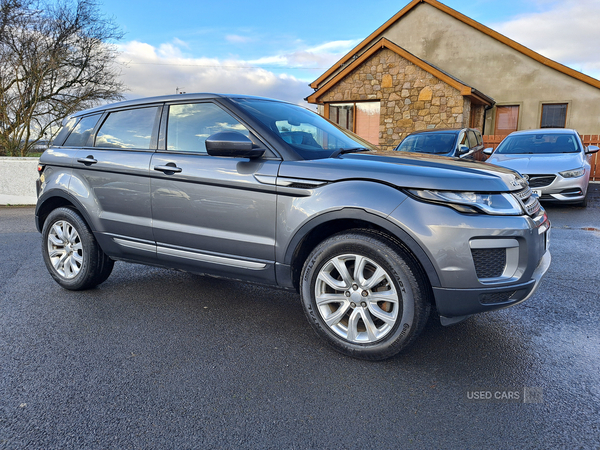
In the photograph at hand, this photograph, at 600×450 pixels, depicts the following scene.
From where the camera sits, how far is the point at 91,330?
11.5 ft

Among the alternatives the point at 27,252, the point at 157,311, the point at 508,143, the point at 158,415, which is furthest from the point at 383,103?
the point at 158,415

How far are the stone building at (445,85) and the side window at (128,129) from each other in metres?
13.6

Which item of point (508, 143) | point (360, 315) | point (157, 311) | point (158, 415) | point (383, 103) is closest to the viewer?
point (158, 415)

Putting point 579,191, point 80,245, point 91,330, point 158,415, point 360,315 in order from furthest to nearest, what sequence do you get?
1. point 579,191
2. point 80,245
3. point 91,330
4. point 360,315
5. point 158,415

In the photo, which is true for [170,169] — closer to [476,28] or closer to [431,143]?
[431,143]

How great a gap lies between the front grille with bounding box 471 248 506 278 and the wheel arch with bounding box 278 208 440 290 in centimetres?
25

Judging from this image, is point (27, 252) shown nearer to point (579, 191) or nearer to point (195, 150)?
point (195, 150)

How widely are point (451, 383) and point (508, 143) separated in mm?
9527

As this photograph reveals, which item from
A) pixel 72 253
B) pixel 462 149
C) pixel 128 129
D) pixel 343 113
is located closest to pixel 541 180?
pixel 462 149

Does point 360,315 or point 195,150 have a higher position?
point 195,150

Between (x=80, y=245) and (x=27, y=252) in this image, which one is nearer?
(x=80, y=245)

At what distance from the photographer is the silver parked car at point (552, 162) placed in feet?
29.5

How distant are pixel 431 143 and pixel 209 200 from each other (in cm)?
869

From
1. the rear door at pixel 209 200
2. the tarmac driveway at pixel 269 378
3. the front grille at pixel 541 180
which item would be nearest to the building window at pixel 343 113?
the front grille at pixel 541 180
